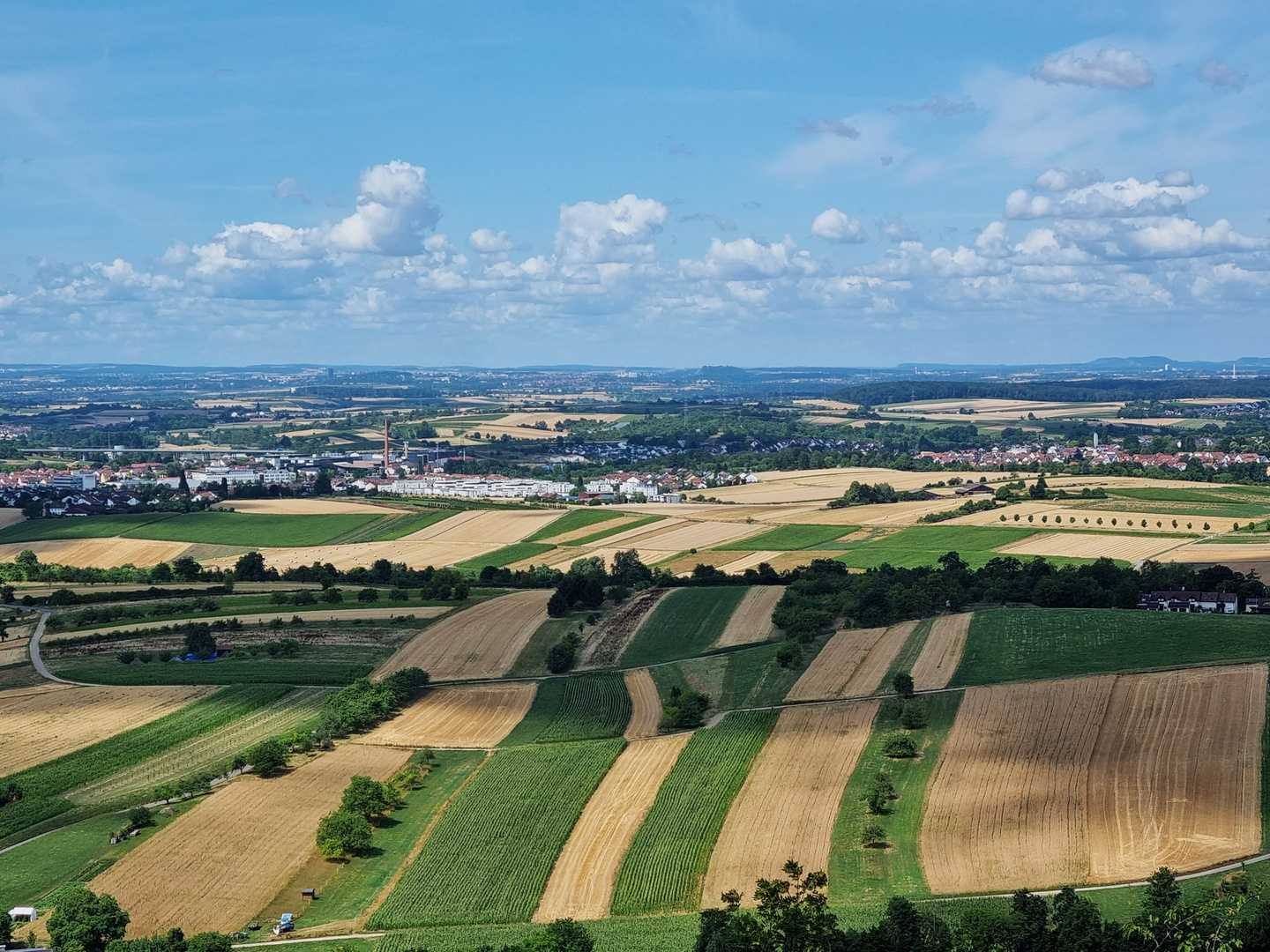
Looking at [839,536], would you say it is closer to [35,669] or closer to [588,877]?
[35,669]

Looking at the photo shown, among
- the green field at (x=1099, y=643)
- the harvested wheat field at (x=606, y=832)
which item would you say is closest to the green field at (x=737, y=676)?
the harvested wheat field at (x=606, y=832)

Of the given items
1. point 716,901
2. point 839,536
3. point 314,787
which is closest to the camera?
point 716,901

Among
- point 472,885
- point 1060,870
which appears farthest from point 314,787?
point 1060,870

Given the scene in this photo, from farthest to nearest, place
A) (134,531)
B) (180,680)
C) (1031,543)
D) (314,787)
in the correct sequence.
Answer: (134,531)
(1031,543)
(180,680)
(314,787)

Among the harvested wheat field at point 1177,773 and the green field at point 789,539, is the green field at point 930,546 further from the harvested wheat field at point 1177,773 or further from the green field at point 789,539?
the harvested wheat field at point 1177,773

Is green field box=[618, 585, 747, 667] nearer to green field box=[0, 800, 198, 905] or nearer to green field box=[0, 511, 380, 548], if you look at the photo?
green field box=[0, 800, 198, 905]

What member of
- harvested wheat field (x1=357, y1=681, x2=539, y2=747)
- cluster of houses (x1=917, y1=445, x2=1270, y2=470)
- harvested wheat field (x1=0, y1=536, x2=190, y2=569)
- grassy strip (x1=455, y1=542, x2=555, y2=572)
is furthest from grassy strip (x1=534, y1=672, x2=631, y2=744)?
cluster of houses (x1=917, y1=445, x2=1270, y2=470)

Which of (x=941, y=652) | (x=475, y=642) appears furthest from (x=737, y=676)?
(x=475, y=642)
